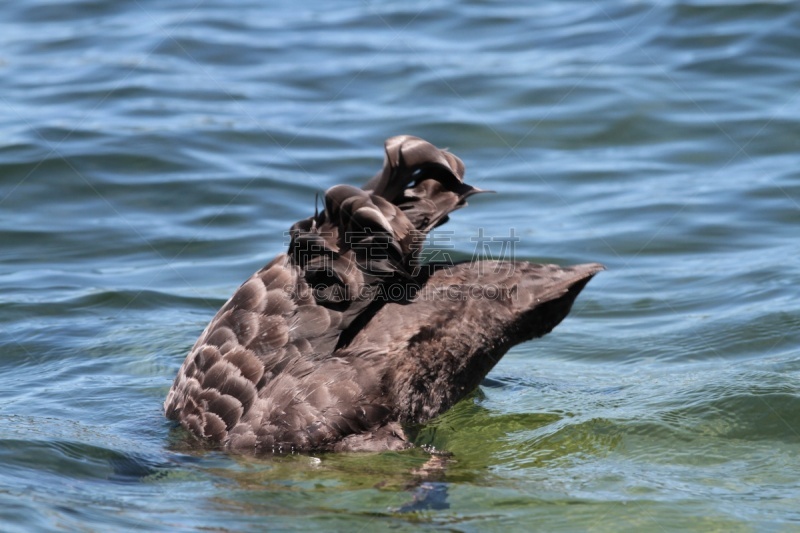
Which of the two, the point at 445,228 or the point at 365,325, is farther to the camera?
the point at 445,228

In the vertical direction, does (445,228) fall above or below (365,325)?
above

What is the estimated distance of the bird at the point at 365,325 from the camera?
540 cm

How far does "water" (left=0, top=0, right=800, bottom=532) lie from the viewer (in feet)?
17.0

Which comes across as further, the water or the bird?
the bird

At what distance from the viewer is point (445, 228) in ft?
33.2

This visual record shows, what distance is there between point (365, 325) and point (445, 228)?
4624mm

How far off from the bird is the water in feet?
0.71

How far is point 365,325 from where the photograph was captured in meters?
5.60

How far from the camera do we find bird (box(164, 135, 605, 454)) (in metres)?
5.40

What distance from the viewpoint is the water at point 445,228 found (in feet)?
17.0

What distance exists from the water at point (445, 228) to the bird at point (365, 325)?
216mm

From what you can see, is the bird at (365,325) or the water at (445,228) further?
the bird at (365,325)

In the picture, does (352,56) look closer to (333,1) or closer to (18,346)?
(333,1)

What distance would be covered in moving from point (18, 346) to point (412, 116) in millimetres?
6640
